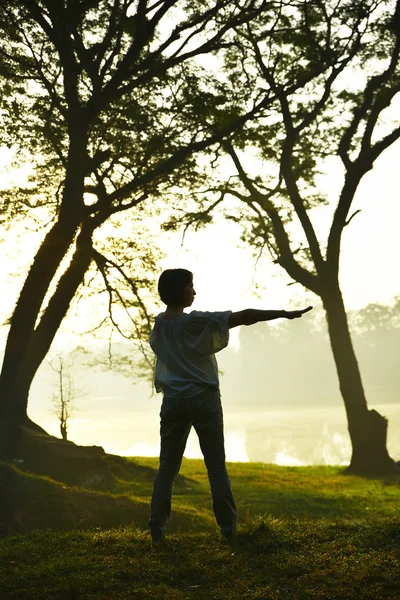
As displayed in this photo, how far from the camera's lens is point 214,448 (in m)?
4.88

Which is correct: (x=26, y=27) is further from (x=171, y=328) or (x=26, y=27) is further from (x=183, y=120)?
(x=171, y=328)

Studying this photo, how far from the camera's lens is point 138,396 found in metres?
186

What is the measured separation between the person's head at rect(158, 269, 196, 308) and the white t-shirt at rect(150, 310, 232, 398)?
16 centimetres

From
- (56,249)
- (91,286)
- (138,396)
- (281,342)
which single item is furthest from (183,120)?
(138,396)

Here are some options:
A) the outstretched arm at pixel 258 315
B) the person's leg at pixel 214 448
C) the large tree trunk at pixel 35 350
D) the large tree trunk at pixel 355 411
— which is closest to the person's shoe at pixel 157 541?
the person's leg at pixel 214 448

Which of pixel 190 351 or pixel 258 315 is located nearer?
pixel 258 315

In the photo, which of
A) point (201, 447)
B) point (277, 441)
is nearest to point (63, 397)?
point (201, 447)

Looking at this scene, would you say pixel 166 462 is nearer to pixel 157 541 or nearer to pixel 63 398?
pixel 157 541

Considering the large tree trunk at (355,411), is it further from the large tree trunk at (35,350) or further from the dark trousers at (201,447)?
the dark trousers at (201,447)

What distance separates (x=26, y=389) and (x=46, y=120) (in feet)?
21.2

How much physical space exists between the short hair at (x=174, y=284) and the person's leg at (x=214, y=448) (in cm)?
87

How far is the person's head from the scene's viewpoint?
512 cm

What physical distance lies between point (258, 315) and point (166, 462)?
156cm

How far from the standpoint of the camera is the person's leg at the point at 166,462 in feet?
16.4
